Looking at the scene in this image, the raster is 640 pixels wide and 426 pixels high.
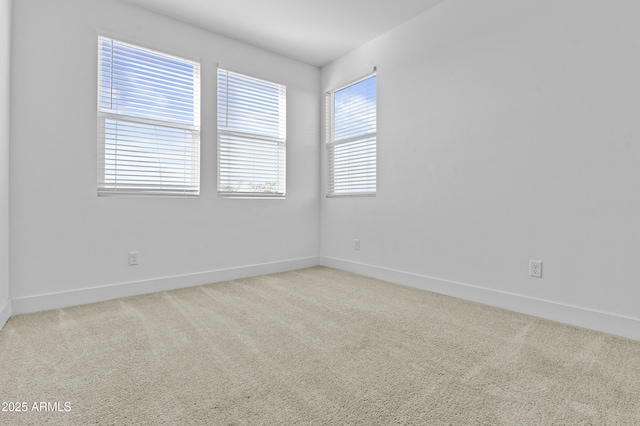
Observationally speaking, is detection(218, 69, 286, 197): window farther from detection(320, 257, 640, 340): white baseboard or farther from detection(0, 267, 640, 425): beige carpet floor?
detection(320, 257, 640, 340): white baseboard

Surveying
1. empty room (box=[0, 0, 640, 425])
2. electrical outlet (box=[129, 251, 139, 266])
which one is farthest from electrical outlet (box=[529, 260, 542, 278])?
electrical outlet (box=[129, 251, 139, 266])

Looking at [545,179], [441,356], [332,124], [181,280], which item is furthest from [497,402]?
[332,124]

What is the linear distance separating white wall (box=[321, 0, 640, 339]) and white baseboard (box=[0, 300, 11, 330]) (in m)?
3.08

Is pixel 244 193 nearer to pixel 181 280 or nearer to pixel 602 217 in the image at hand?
pixel 181 280

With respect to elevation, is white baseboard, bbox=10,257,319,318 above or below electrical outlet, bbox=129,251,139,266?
below

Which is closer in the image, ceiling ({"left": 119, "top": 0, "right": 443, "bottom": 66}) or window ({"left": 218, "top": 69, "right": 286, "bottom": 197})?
ceiling ({"left": 119, "top": 0, "right": 443, "bottom": 66})

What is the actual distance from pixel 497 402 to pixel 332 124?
3.50 metres

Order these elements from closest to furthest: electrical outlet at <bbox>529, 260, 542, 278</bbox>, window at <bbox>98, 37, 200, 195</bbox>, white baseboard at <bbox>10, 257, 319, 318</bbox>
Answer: electrical outlet at <bbox>529, 260, 542, 278</bbox>, white baseboard at <bbox>10, 257, 319, 318</bbox>, window at <bbox>98, 37, 200, 195</bbox>

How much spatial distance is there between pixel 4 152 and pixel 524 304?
3871mm

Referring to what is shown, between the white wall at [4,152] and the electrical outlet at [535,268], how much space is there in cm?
368

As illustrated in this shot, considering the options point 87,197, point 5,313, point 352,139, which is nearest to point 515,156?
point 352,139

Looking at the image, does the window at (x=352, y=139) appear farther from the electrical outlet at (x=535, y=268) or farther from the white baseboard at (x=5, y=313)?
the white baseboard at (x=5, y=313)

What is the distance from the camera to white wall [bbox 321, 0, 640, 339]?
1.98 m

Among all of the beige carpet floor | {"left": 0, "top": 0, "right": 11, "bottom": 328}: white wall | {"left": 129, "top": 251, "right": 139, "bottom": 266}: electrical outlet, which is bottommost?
the beige carpet floor
